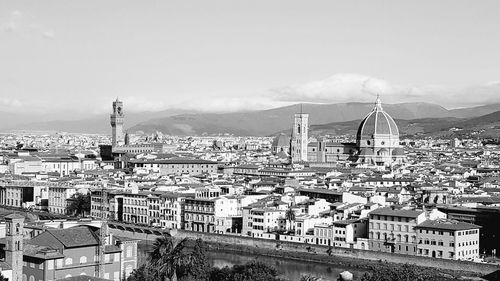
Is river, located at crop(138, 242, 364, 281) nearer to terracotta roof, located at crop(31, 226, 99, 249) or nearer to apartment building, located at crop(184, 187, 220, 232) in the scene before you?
apartment building, located at crop(184, 187, 220, 232)

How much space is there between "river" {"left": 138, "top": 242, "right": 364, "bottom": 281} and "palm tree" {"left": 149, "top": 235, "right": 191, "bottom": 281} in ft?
41.3

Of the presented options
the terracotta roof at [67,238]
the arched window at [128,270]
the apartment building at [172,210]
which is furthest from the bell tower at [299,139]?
the terracotta roof at [67,238]

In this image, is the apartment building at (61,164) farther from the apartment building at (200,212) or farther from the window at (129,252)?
the window at (129,252)

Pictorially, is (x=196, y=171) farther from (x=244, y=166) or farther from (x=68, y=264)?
(x=68, y=264)

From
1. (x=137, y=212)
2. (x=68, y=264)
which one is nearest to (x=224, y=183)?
(x=137, y=212)

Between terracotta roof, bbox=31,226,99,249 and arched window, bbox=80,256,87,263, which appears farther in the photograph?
arched window, bbox=80,256,87,263

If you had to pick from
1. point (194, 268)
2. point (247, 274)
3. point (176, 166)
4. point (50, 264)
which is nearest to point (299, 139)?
point (176, 166)

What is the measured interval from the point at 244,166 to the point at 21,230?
5627cm

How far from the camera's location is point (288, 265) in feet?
127

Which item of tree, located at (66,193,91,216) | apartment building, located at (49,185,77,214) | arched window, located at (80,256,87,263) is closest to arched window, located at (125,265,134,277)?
arched window, located at (80,256,87,263)

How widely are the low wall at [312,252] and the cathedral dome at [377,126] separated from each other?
47.6 meters

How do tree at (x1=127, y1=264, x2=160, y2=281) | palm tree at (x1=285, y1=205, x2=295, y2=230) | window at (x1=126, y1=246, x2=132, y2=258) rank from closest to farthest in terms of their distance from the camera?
tree at (x1=127, y1=264, x2=160, y2=281)
window at (x1=126, y1=246, x2=132, y2=258)
palm tree at (x1=285, y1=205, x2=295, y2=230)

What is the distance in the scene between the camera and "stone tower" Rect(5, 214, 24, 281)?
23078 millimetres

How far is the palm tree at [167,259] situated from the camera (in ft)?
73.2
